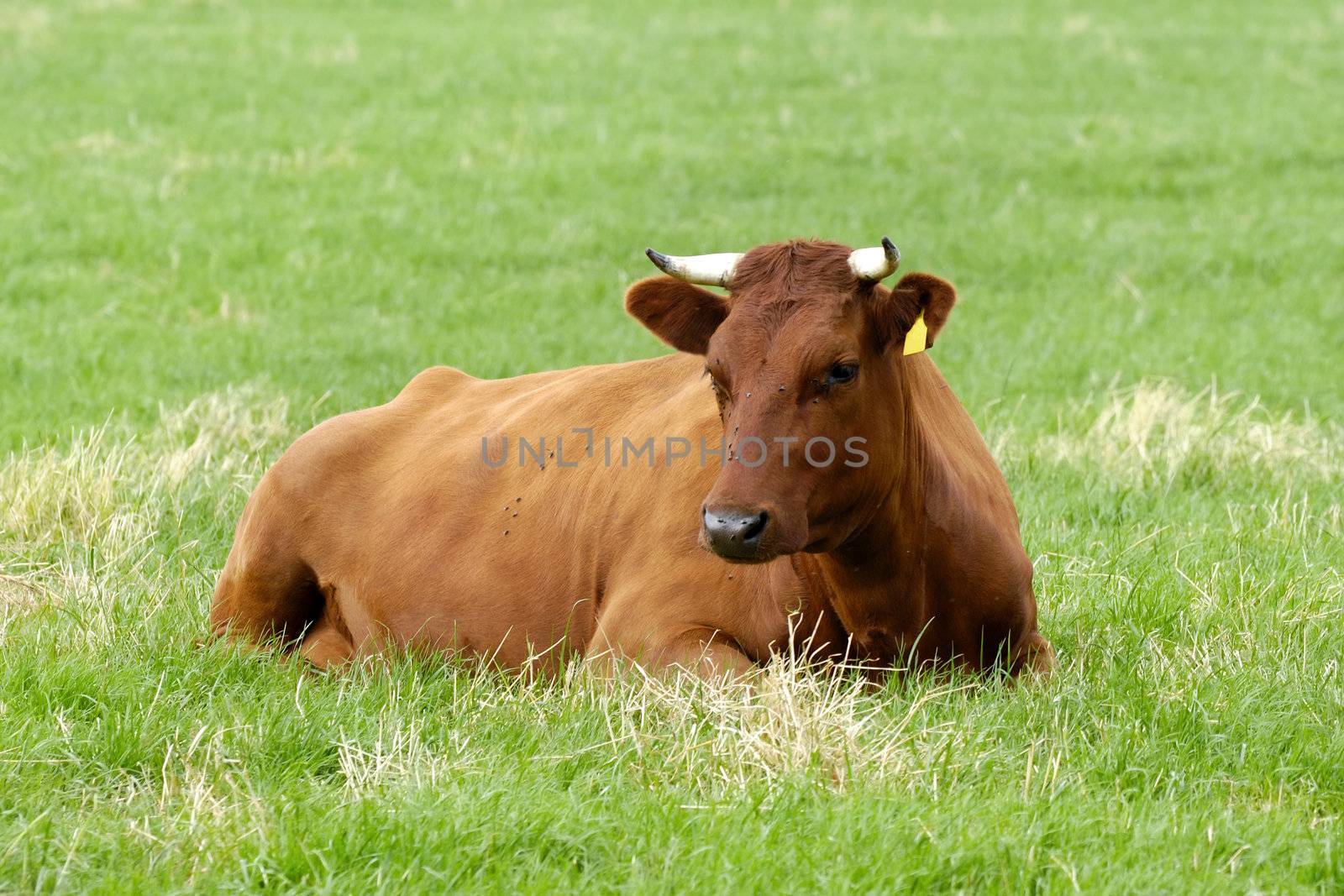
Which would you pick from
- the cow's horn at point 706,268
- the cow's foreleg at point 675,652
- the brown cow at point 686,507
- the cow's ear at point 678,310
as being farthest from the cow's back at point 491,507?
the cow's horn at point 706,268

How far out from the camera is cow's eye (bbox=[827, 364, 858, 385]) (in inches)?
203

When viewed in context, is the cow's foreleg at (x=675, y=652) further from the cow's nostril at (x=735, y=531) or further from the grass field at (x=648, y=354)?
the cow's nostril at (x=735, y=531)

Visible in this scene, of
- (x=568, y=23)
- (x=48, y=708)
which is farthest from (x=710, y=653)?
(x=568, y=23)

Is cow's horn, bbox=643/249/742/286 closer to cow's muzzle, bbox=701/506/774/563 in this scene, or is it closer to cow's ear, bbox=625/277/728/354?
cow's ear, bbox=625/277/728/354

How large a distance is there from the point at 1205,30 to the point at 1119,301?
1219cm

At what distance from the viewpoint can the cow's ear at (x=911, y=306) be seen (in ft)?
17.3

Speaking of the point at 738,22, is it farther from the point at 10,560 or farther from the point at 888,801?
the point at 888,801

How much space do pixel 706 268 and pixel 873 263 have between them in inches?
23.0

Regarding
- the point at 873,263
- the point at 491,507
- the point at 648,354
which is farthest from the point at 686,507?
the point at 648,354

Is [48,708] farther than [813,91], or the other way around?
[813,91]

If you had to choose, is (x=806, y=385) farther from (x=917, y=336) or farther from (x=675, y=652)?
(x=675, y=652)

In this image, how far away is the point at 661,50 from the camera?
22234mm

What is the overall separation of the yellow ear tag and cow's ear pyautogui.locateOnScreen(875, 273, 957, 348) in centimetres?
1

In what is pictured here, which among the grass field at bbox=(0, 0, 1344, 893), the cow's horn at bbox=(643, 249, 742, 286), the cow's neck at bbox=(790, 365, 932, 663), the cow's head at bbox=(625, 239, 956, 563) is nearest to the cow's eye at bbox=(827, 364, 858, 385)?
the cow's head at bbox=(625, 239, 956, 563)
